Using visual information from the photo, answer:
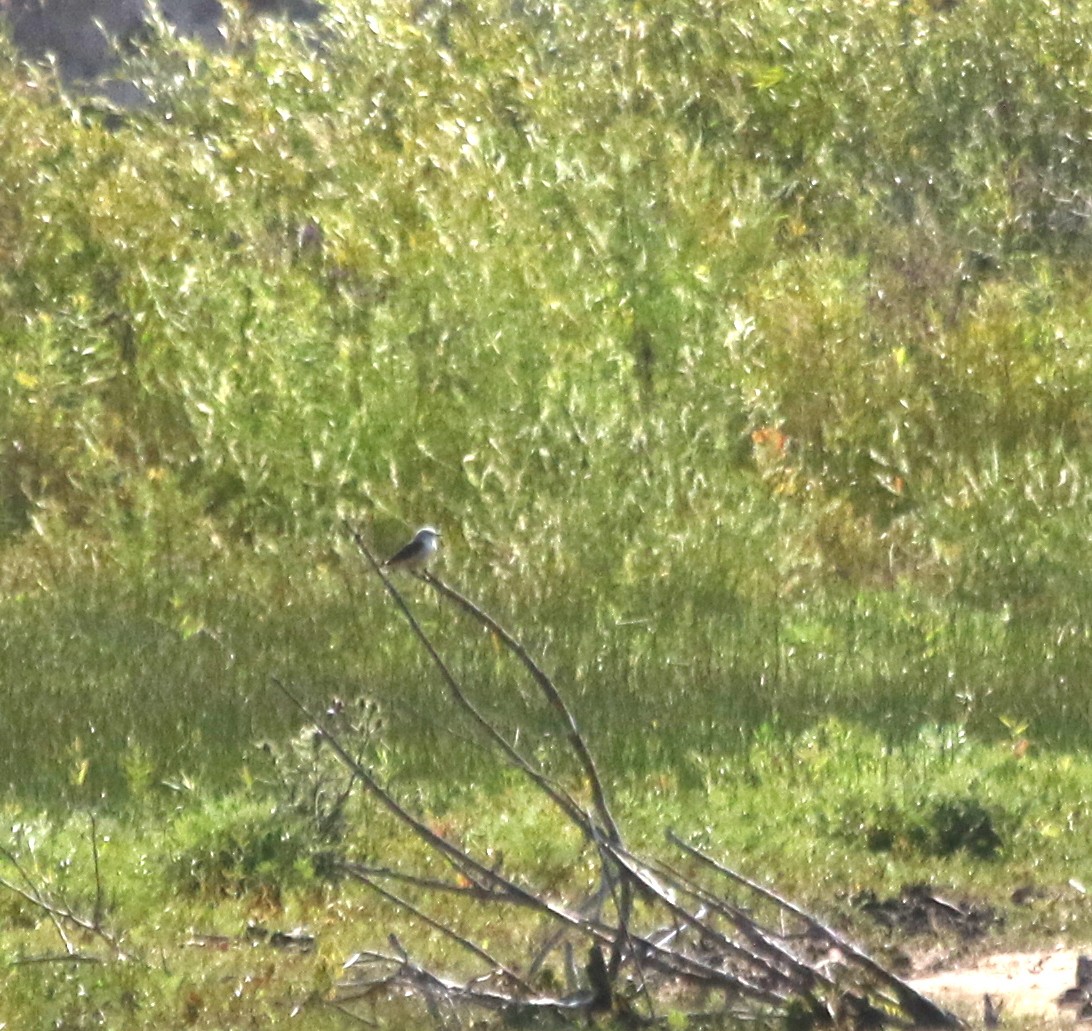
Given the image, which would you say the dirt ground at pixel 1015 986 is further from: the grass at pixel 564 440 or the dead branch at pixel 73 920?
the dead branch at pixel 73 920

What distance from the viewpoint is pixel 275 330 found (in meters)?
14.2

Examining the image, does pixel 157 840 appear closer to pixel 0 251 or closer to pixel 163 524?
pixel 163 524

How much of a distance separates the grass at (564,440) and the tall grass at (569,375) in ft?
0.14

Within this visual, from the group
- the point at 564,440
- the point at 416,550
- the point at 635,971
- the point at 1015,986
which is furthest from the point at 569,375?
the point at 635,971

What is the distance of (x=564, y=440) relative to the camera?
13.2 meters

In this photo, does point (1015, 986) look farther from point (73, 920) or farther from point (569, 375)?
point (569, 375)

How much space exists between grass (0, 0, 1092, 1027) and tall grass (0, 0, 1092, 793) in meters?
0.04

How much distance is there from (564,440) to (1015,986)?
7572 millimetres

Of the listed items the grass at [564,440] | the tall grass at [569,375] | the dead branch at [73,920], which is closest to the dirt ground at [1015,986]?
the grass at [564,440]

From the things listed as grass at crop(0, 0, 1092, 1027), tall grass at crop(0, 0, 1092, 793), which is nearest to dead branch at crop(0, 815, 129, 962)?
grass at crop(0, 0, 1092, 1027)

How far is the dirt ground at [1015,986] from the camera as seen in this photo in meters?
5.46

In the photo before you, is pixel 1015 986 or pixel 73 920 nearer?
pixel 1015 986

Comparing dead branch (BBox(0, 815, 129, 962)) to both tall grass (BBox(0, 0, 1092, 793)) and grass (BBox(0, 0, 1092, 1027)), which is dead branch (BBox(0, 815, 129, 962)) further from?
tall grass (BBox(0, 0, 1092, 793))

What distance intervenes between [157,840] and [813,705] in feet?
10.3
